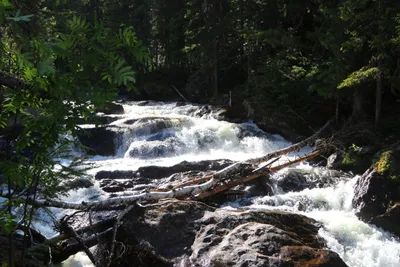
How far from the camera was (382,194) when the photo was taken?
9.08 meters

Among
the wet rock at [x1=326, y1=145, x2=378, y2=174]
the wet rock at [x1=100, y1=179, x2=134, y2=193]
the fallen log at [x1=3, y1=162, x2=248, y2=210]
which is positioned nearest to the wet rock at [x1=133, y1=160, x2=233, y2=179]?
the wet rock at [x1=100, y1=179, x2=134, y2=193]

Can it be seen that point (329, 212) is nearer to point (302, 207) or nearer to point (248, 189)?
point (302, 207)

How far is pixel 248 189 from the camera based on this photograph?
389 inches

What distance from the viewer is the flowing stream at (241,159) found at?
7469mm

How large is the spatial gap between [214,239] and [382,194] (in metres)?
5.63

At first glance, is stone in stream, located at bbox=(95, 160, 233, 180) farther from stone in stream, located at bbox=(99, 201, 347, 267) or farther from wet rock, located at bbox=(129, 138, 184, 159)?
stone in stream, located at bbox=(99, 201, 347, 267)

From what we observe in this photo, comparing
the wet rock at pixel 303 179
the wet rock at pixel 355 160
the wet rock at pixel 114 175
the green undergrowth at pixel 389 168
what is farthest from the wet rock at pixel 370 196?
the wet rock at pixel 114 175

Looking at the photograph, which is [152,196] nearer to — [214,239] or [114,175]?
[214,239]

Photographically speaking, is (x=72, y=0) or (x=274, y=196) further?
(x=72, y=0)

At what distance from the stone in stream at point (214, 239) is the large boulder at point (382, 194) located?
289 cm

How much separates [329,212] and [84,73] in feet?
27.8

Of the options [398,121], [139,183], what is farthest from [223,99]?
[139,183]

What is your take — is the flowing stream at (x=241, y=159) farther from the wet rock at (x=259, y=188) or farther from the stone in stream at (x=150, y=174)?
the stone in stream at (x=150, y=174)

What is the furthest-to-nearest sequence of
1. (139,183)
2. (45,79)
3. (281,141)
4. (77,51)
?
(281,141), (139,183), (77,51), (45,79)
